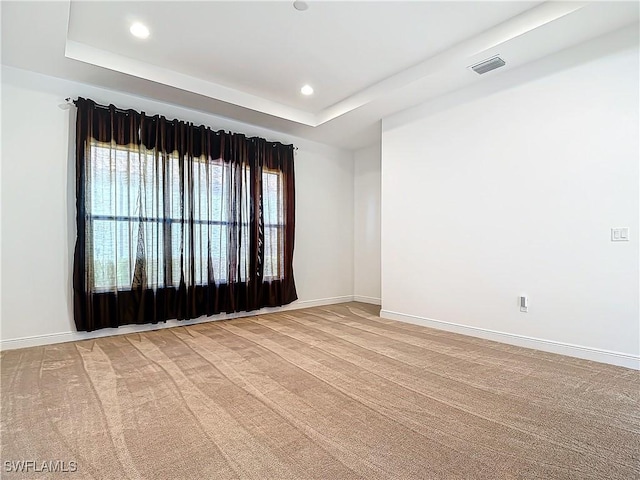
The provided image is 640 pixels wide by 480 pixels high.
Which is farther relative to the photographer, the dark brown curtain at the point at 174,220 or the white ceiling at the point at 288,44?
the dark brown curtain at the point at 174,220

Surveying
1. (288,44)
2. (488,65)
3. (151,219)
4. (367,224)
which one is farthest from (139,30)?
(367,224)

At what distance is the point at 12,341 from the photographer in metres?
3.35

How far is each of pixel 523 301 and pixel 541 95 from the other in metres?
2.04

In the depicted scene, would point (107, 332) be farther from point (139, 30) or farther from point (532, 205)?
point (532, 205)

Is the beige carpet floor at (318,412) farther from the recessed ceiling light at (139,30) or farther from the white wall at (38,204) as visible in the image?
the recessed ceiling light at (139,30)

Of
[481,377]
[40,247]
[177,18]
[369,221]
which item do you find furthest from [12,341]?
[369,221]

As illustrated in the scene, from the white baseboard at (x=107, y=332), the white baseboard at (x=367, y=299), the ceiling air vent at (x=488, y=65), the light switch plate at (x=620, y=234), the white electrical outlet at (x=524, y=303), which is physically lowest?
the white baseboard at (x=367, y=299)

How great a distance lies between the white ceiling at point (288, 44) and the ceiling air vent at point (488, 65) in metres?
0.08

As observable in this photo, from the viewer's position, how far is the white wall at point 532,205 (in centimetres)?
289

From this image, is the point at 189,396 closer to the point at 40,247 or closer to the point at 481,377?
the point at 481,377

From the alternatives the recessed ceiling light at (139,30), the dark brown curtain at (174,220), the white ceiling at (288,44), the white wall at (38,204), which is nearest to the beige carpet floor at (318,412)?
the white wall at (38,204)

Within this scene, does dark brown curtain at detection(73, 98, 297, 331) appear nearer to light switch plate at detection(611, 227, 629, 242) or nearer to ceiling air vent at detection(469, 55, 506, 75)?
ceiling air vent at detection(469, 55, 506, 75)

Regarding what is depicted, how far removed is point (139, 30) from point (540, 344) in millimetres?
4784

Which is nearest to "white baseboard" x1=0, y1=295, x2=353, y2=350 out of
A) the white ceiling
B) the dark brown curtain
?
the dark brown curtain
